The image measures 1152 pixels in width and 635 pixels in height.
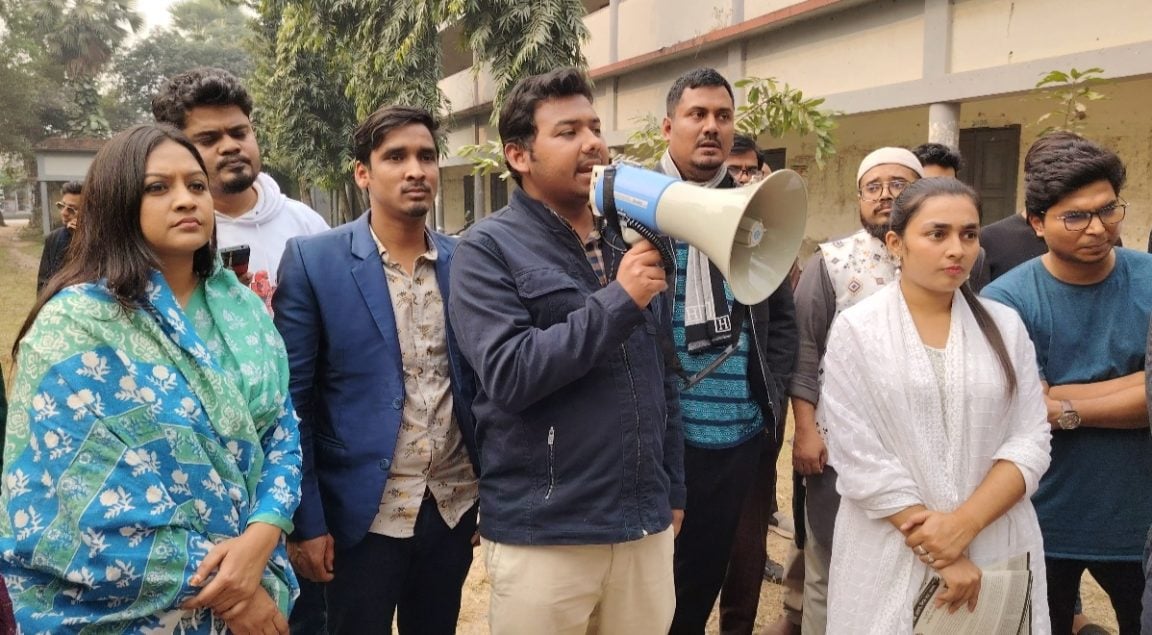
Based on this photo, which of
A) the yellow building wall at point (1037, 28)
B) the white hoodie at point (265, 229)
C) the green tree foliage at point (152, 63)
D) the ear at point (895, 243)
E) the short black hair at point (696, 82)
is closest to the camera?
the ear at point (895, 243)

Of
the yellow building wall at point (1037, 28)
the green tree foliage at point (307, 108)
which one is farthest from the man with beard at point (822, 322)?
the green tree foliage at point (307, 108)

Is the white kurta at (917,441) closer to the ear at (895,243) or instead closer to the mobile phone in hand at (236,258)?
the ear at (895,243)

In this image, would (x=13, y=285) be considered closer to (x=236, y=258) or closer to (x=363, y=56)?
(x=363, y=56)

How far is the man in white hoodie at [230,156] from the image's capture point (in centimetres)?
260

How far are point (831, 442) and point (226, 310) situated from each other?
169 centimetres

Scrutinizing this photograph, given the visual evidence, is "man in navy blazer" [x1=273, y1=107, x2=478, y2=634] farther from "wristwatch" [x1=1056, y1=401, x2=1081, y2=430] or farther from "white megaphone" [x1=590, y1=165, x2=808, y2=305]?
"wristwatch" [x1=1056, y1=401, x2=1081, y2=430]

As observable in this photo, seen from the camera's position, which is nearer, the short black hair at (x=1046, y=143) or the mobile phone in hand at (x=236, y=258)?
the mobile phone in hand at (x=236, y=258)

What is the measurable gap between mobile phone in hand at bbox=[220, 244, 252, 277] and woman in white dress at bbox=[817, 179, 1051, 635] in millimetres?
1733

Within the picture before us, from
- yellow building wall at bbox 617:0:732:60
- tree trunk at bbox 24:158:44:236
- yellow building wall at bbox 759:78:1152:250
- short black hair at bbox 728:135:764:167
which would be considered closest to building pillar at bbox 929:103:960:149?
yellow building wall at bbox 759:78:1152:250

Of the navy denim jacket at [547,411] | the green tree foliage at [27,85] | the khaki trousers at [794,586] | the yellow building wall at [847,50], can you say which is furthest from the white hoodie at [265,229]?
the green tree foliage at [27,85]

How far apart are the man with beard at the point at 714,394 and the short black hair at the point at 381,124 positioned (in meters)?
0.97

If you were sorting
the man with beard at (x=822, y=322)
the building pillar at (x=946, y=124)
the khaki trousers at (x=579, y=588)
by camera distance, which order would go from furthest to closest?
the building pillar at (x=946, y=124) → the man with beard at (x=822, y=322) → the khaki trousers at (x=579, y=588)

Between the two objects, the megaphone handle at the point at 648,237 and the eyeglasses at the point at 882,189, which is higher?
the eyeglasses at the point at 882,189

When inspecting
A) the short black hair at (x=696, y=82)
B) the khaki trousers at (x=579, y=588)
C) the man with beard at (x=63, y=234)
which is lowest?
the khaki trousers at (x=579, y=588)
